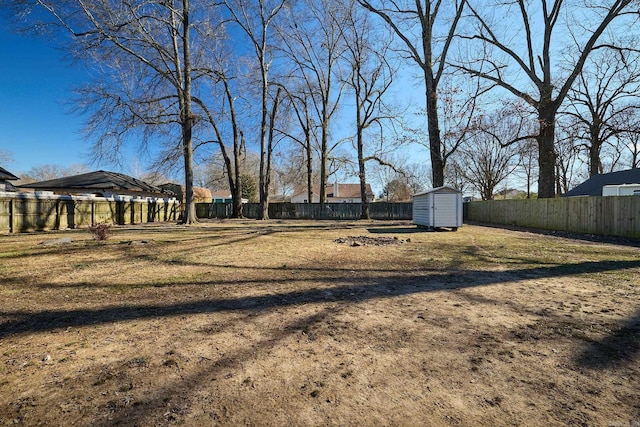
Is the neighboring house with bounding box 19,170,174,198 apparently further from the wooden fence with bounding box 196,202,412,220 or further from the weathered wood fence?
the wooden fence with bounding box 196,202,412,220

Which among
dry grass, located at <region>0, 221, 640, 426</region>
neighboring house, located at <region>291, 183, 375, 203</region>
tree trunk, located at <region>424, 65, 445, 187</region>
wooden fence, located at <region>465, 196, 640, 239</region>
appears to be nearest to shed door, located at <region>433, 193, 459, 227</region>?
tree trunk, located at <region>424, 65, 445, 187</region>

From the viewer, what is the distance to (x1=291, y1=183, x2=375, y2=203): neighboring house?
55625mm

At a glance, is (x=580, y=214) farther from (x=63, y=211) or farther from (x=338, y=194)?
(x=338, y=194)

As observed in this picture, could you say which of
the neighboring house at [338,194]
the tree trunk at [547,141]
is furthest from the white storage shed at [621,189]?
the neighboring house at [338,194]

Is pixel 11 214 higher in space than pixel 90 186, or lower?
lower

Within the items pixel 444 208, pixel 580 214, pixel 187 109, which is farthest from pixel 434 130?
pixel 187 109

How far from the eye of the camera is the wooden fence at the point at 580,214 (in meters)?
10.8

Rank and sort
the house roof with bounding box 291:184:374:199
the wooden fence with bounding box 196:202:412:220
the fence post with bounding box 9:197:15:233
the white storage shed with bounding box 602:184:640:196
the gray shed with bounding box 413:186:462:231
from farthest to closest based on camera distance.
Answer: the house roof with bounding box 291:184:374:199, the wooden fence with bounding box 196:202:412:220, the white storage shed with bounding box 602:184:640:196, the gray shed with bounding box 413:186:462:231, the fence post with bounding box 9:197:15:233

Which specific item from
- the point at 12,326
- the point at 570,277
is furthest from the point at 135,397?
the point at 570,277

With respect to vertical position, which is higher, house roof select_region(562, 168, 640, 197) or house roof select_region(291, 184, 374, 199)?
house roof select_region(291, 184, 374, 199)

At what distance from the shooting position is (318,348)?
7.64ft

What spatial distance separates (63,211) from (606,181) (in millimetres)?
34318

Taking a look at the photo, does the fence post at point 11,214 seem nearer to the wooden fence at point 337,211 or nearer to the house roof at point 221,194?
the wooden fence at point 337,211

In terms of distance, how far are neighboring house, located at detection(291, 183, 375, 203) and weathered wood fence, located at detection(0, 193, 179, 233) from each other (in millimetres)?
36895
